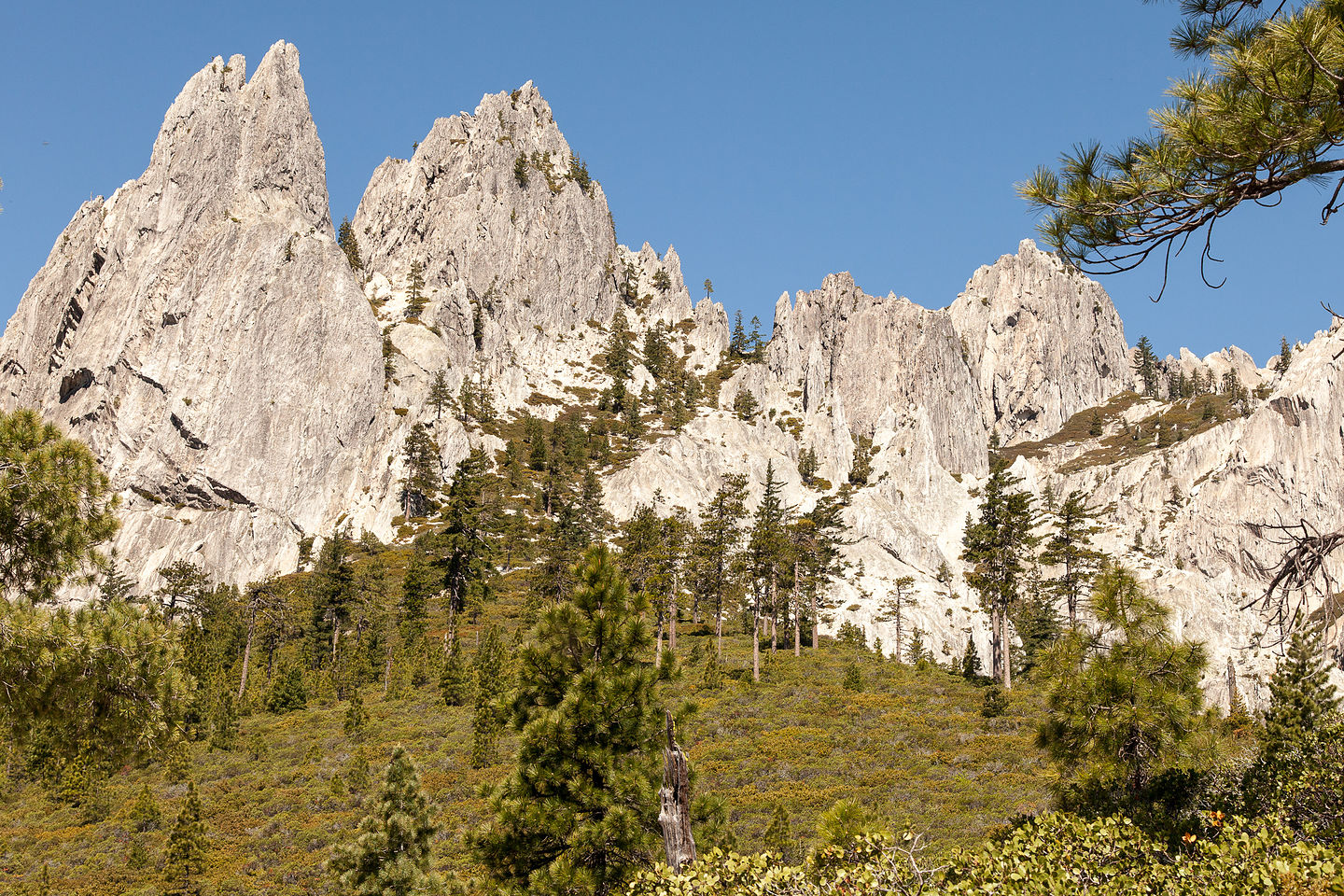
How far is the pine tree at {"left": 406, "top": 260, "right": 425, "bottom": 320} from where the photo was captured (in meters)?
135

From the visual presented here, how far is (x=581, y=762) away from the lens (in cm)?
1382

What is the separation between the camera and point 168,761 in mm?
35438

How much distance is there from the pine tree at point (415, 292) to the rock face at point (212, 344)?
572 inches

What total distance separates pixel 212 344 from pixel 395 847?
109 meters

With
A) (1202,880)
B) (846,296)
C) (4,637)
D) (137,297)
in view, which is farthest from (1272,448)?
(137,297)

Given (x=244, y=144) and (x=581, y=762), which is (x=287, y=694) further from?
(x=244, y=144)

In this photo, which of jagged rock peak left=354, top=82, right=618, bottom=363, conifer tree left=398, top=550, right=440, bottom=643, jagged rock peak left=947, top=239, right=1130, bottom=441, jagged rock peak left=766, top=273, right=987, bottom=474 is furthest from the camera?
jagged rock peak left=947, top=239, right=1130, bottom=441

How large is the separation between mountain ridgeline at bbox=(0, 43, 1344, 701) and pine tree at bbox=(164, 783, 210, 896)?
56947 mm

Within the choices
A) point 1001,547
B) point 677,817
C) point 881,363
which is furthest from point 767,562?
point 881,363

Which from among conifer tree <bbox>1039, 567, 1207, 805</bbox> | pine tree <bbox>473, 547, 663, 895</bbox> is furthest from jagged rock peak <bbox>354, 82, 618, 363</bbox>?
conifer tree <bbox>1039, 567, 1207, 805</bbox>

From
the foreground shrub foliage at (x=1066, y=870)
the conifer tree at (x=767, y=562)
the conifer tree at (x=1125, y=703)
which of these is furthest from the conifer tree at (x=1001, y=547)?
the foreground shrub foliage at (x=1066, y=870)

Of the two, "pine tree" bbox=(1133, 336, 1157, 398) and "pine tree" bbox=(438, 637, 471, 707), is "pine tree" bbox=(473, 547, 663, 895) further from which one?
"pine tree" bbox=(1133, 336, 1157, 398)

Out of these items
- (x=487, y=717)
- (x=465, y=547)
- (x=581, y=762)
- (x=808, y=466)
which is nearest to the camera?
(x=581, y=762)

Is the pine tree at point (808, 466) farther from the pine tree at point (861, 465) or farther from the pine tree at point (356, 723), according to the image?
the pine tree at point (356, 723)
